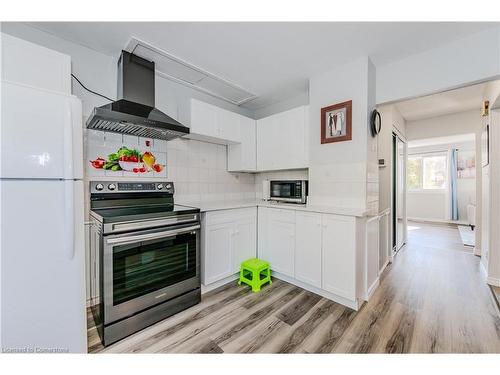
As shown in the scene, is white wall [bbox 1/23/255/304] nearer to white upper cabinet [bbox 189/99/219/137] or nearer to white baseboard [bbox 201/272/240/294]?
white upper cabinet [bbox 189/99/219/137]

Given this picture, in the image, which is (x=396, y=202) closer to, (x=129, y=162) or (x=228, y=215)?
(x=228, y=215)

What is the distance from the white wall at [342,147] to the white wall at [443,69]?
19 centimetres

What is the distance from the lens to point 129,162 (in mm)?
2188

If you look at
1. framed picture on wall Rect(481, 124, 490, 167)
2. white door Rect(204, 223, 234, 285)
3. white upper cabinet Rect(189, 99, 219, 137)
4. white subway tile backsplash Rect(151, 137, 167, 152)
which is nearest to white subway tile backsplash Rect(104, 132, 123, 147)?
→ white subway tile backsplash Rect(151, 137, 167, 152)

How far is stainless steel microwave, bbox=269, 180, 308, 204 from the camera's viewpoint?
2623mm

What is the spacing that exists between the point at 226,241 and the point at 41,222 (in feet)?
5.09

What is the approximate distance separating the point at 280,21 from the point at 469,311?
9.86 ft

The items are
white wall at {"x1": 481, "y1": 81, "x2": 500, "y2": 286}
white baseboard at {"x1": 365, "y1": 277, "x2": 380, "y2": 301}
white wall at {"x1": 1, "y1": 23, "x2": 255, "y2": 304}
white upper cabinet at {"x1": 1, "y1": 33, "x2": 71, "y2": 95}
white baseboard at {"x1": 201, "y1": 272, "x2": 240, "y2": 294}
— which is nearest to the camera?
white upper cabinet at {"x1": 1, "y1": 33, "x2": 71, "y2": 95}

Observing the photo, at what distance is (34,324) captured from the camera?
1.21 m

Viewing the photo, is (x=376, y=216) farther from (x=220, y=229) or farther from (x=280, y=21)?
(x=280, y=21)

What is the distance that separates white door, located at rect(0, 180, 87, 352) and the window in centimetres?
808

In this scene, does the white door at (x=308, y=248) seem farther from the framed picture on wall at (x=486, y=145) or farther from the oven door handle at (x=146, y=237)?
the framed picture on wall at (x=486, y=145)
